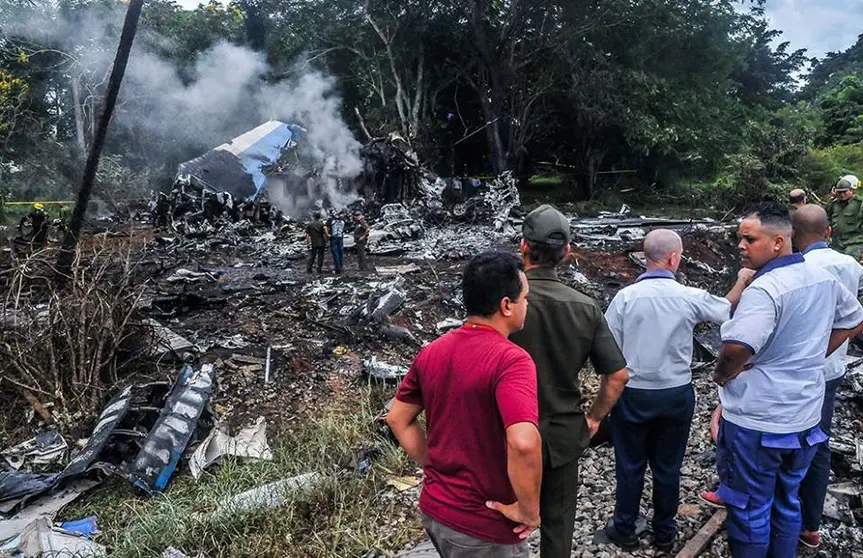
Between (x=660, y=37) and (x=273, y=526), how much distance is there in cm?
2324

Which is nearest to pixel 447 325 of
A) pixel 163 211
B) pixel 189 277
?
pixel 189 277

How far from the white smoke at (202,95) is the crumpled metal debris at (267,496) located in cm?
1718

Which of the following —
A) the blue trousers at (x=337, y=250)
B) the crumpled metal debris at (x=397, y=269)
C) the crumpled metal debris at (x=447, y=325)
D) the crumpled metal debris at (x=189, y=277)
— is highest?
the blue trousers at (x=337, y=250)

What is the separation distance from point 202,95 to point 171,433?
72.5 feet

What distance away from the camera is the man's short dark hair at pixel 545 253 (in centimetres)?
213

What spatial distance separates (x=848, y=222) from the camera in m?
5.73

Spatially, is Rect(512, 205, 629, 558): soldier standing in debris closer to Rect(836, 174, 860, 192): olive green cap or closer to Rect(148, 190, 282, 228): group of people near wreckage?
Rect(836, 174, 860, 192): olive green cap

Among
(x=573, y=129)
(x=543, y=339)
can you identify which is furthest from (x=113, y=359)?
(x=573, y=129)

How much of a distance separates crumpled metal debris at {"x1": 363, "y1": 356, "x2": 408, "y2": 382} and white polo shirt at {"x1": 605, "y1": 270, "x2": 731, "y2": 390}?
3341 millimetres

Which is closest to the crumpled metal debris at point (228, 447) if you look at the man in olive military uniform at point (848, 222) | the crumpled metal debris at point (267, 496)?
the crumpled metal debris at point (267, 496)

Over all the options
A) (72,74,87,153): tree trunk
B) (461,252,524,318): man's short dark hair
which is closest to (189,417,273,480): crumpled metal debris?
(461,252,524,318): man's short dark hair

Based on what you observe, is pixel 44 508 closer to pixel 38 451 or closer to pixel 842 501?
pixel 38 451

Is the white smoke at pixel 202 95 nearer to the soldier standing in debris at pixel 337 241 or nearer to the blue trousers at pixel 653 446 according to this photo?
the soldier standing in debris at pixel 337 241

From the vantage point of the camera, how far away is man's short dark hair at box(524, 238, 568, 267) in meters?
2.13
